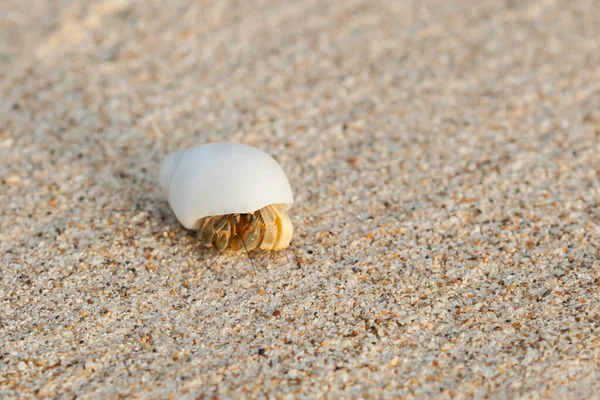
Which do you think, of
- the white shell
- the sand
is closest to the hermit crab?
the white shell

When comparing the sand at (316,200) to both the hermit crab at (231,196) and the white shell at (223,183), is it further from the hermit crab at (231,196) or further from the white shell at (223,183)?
the white shell at (223,183)

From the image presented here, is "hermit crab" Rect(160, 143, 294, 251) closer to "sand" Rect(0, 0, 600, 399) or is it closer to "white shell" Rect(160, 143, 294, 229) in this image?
"white shell" Rect(160, 143, 294, 229)

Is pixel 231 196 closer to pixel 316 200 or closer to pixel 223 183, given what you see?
pixel 223 183

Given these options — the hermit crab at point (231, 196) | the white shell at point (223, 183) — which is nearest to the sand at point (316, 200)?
the hermit crab at point (231, 196)

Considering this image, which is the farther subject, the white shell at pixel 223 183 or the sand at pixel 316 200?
the white shell at pixel 223 183

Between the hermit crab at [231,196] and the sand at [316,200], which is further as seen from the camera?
the hermit crab at [231,196]

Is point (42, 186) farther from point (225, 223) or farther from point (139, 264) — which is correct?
point (225, 223)
